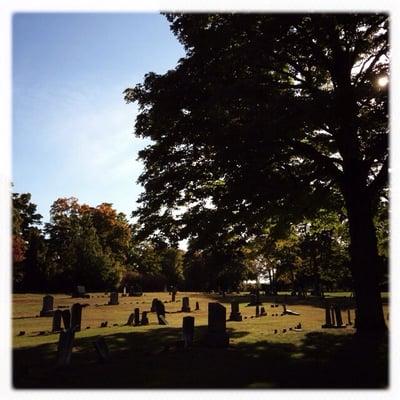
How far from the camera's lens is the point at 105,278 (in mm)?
51000

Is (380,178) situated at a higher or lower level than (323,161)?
lower

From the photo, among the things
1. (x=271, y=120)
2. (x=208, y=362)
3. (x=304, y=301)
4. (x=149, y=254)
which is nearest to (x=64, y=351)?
(x=208, y=362)

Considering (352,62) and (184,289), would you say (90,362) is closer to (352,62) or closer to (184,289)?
(352,62)

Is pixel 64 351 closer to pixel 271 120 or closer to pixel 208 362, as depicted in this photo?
pixel 208 362

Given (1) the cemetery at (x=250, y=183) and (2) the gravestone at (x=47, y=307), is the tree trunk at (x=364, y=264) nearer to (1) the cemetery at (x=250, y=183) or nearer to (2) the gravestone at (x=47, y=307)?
(1) the cemetery at (x=250, y=183)

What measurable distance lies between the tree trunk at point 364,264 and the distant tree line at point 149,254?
4.38 m

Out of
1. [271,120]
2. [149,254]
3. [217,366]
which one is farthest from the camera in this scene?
[149,254]

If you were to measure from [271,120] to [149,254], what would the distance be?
5160cm

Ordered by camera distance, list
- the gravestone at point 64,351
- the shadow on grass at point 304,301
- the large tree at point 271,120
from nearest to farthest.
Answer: the gravestone at point 64,351
the large tree at point 271,120
the shadow on grass at point 304,301

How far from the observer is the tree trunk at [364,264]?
1547cm

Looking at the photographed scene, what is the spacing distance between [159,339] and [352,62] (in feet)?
42.6

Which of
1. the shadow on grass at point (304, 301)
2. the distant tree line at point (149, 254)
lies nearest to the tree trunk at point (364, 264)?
the distant tree line at point (149, 254)

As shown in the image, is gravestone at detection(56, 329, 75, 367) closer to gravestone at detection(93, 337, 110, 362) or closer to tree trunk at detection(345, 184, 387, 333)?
gravestone at detection(93, 337, 110, 362)

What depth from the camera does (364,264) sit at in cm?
1584
